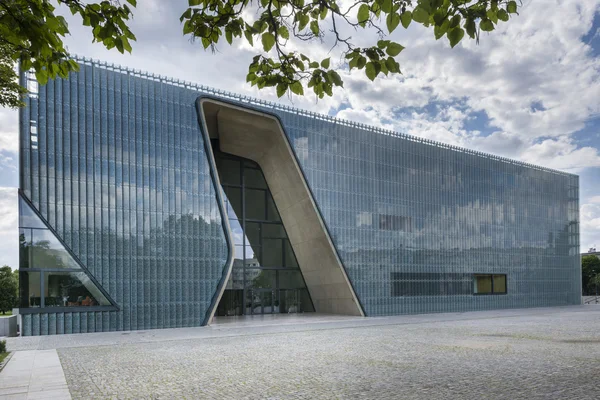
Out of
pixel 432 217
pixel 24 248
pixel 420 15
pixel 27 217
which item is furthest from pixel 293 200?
pixel 420 15

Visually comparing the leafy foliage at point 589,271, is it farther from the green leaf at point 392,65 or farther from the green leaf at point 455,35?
the green leaf at point 455,35

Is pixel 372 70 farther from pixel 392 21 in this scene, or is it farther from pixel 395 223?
pixel 395 223

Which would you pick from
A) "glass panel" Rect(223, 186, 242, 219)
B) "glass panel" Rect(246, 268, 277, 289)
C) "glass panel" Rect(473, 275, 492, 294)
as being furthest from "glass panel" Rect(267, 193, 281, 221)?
"glass panel" Rect(473, 275, 492, 294)

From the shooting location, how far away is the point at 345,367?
1222cm

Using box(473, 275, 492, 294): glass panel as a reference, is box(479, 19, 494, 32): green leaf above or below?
above

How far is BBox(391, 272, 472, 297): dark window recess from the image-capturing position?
117 feet

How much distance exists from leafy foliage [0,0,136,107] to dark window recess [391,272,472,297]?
105 ft

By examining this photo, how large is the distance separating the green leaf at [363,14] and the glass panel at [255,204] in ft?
94.9

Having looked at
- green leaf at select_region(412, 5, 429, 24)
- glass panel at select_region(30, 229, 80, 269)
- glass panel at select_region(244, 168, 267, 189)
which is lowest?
glass panel at select_region(30, 229, 80, 269)

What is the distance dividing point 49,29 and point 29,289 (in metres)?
20.5

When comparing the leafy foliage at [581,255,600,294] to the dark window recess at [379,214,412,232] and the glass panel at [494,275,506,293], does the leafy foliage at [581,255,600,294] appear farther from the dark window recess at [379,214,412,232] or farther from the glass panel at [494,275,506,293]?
the dark window recess at [379,214,412,232]

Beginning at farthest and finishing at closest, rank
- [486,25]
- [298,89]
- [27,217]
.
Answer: [27,217], [298,89], [486,25]

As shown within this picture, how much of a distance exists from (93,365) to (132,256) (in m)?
11.8

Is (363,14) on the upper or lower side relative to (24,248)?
upper
